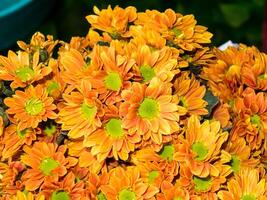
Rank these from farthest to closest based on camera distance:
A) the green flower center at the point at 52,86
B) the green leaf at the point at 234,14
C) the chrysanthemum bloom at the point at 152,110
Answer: the green leaf at the point at 234,14
the green flower center at the point at 52,86
the chrysanthemum bloom at the point at 152,110

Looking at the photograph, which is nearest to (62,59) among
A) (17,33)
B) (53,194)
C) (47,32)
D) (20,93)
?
(20,93)

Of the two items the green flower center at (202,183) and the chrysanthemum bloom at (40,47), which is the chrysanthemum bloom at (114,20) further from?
the green flower center at (202,183)

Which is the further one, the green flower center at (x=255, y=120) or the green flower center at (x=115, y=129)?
the green flower center at (x=255, y=120)

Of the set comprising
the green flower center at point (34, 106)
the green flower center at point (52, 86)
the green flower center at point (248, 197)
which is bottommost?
the green flower center at point (248, 197)

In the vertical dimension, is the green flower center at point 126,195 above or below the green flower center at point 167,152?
below

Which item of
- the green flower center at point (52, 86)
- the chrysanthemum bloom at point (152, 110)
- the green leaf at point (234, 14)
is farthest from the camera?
the green leaf at point (234, 14)

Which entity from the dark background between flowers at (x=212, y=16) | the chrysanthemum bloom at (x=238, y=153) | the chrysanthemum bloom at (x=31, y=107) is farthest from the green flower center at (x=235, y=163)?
the dark background between flowers at (x=212, y=16)

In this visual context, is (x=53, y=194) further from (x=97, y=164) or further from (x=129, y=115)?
(x=129, y=115)
